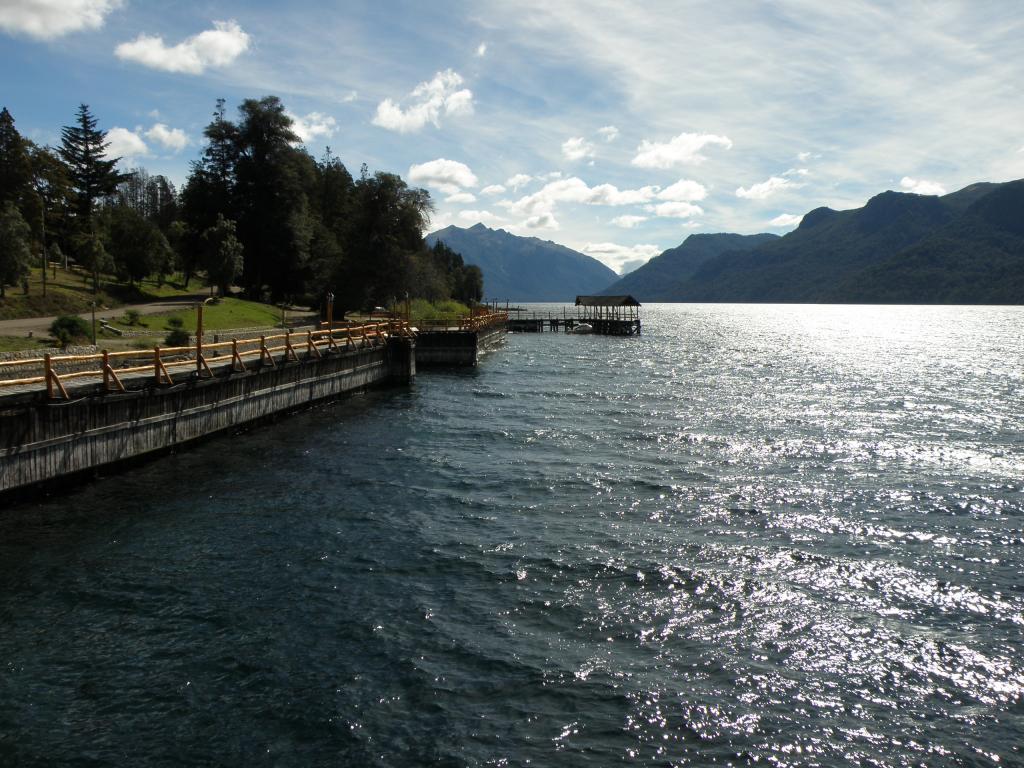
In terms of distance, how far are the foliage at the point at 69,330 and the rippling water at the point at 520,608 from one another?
1421cm

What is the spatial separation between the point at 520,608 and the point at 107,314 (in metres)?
50.0

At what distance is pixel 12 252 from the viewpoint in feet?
149

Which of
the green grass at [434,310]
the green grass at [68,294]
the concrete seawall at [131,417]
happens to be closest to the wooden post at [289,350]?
the concrete seawall at [131,417]

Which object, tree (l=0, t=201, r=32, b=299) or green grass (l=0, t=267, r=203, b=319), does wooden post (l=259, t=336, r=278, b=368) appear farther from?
tree (l=0, t=201, r=32, b=299)

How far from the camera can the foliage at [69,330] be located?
36.4 metres

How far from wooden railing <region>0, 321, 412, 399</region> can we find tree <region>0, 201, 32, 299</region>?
54.0 ft

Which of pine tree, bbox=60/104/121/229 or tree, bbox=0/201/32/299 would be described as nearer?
tree, bbox=0/201/32/299

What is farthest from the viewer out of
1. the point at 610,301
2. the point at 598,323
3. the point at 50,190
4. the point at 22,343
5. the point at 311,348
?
the point at 598,323

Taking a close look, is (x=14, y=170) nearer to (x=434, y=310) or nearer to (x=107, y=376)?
(x=434, y=310)

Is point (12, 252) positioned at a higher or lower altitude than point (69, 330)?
higher

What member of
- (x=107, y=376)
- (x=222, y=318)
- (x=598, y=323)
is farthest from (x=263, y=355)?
(x=598, y=323)

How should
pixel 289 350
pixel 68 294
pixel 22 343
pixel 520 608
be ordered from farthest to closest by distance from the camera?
pixel 68 294 < pixel 289 350 < pixel 22 343 < pixel 520 608

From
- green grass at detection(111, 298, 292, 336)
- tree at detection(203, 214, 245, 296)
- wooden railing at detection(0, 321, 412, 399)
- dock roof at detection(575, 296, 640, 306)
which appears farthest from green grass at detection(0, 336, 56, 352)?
dock roof at detection(575, 296, 640, 306)

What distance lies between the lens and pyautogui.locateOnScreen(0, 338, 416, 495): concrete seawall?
64.1 feet
